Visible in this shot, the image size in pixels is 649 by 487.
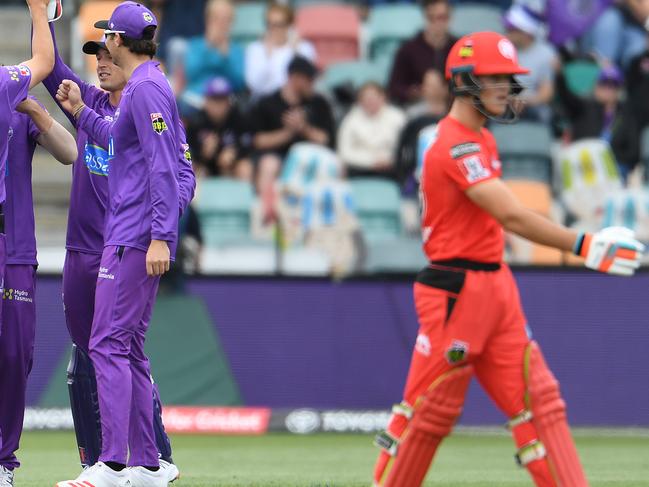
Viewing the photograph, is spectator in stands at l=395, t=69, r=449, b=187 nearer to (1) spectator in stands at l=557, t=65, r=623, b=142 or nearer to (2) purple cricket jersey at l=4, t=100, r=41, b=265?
(1) spectator in stands at l=557, t=65, r=623, b=142

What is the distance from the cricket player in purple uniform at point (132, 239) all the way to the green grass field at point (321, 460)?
1.18 m

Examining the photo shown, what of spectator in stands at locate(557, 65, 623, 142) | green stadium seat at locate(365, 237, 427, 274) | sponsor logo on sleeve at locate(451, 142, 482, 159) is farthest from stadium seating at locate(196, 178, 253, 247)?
sponsor logo on sleeve at locate(451, 142, 482, 159)

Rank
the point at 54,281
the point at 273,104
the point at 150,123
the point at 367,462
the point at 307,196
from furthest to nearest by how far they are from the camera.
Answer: the point at 273,104, the point at 307,196, the point at 54,281, the point at 367,462, the point at 150,123

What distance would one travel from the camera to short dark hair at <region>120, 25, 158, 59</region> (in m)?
7.76

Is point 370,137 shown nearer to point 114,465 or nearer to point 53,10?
point 53,10

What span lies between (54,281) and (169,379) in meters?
1.43

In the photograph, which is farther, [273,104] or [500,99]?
[273,104]

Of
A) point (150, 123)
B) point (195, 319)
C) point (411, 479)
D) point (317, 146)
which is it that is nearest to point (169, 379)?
point (195, 319)

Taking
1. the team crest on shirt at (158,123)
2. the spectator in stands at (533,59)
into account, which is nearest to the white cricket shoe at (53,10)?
the team crest on shirt at (158,123)

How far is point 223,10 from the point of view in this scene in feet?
54.7

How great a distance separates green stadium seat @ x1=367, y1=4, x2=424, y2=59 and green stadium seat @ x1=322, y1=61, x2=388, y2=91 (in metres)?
0.62

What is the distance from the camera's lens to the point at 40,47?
7625 mm

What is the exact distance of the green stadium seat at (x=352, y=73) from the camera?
1683cm

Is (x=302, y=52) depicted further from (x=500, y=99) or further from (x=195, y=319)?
(x=500, y=99)
